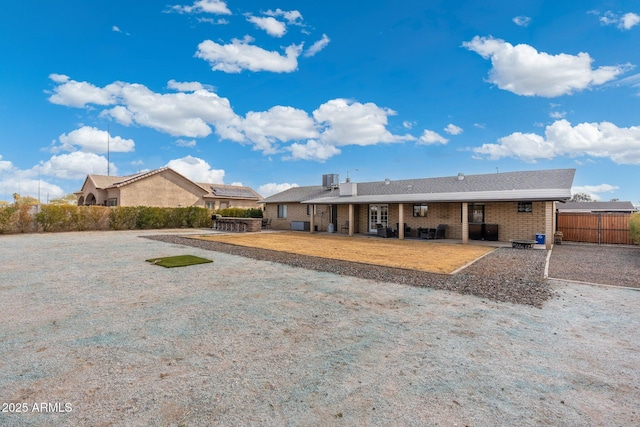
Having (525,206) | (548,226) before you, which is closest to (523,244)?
(548,226)

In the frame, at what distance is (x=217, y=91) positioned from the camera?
64.2ft

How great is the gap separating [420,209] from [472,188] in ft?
10.7

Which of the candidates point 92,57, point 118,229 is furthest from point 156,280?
point 118,229

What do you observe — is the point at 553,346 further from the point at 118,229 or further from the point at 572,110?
the point at 118,229

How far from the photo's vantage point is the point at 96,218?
21.2m

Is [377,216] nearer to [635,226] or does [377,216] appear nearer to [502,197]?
[502,197]

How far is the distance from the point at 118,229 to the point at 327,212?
15.6 m

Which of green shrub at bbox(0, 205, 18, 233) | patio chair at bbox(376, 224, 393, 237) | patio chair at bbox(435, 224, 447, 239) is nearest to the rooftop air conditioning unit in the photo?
patio chair at bbox(376, 224, 393, 237)

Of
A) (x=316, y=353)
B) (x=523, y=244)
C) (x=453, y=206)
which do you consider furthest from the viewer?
(x=453, y=206)

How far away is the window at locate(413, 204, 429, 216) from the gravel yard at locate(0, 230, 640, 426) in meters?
11.0

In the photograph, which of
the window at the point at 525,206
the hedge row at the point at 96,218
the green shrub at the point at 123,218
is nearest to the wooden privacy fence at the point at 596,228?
the window at the point at 525,206

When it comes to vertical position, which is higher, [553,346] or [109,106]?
[109,106]

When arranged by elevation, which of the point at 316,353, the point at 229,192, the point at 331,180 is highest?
the point at 229,192

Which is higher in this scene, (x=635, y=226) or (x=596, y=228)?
(x=635, y=226)
